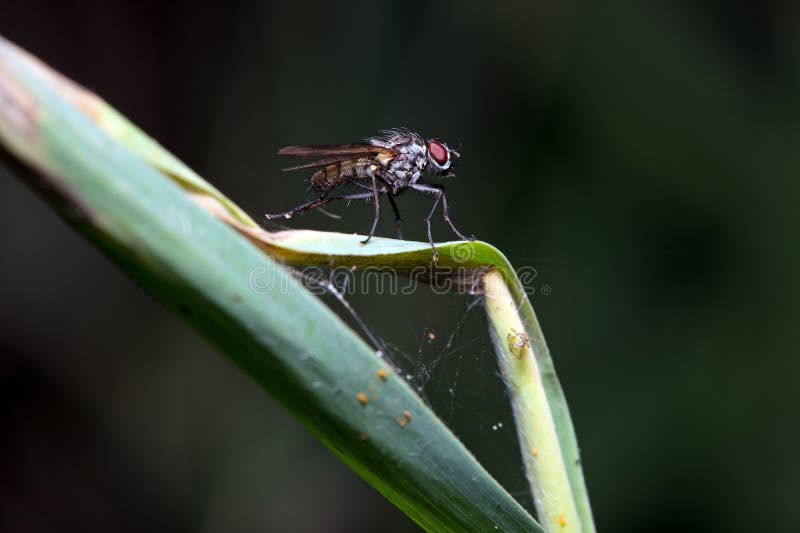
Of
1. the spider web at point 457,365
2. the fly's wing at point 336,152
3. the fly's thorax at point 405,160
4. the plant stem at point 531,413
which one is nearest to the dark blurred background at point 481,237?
the spider web at point 457,365

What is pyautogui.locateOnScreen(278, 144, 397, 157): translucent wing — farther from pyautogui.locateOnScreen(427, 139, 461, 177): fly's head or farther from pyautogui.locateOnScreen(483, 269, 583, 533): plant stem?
pyautogui.locateOnScreen(483, 269, 583, 533): plant stem

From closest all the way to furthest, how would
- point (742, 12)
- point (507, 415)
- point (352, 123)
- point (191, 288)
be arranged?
1. point (191, 288)
2. point (742, 12)
3. point (507, 415)
4. point (352, 123)

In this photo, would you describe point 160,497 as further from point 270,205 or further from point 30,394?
point 270,205

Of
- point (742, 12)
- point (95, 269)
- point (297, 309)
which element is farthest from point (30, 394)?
point (742, 12)

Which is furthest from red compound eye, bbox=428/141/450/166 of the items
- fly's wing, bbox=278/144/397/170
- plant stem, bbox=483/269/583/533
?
plant stem, bbox=483/269/583/533

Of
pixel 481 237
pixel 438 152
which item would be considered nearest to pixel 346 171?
pixel 438 152

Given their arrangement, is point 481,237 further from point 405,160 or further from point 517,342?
point 517,342

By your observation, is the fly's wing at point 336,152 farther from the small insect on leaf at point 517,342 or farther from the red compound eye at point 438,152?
the small insect on leaf at point 517,342
